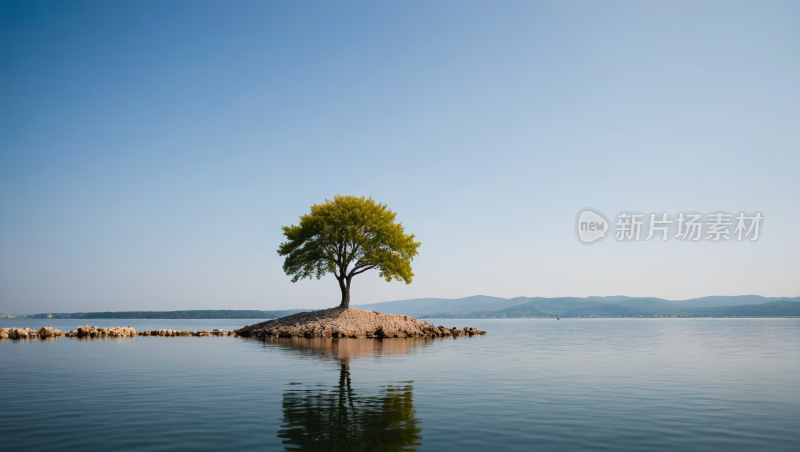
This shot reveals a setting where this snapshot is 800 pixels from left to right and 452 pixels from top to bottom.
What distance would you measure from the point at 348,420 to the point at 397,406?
98.2 inches

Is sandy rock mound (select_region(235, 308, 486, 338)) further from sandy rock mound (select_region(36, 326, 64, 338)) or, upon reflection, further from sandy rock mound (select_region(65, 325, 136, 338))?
sandy rock mound (select_region(36, 326, 64, 338))

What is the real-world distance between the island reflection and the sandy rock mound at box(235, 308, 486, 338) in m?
38.3

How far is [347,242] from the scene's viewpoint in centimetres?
6178

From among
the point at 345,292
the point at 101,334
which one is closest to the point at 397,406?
the point at 345,292

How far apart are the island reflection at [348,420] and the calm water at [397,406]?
45 millimetres

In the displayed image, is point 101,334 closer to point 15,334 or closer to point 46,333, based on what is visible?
point 46,333

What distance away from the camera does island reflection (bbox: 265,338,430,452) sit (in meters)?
10.1

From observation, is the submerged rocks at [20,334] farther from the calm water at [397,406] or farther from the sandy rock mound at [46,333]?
the calm water at [397,406]

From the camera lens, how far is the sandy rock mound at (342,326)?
5575 cm

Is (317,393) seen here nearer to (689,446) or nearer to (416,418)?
(416,418)

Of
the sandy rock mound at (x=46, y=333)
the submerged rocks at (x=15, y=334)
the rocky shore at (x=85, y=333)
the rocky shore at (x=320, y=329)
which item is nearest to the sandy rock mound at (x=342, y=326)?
the rocky shore at (x=320, y=329)

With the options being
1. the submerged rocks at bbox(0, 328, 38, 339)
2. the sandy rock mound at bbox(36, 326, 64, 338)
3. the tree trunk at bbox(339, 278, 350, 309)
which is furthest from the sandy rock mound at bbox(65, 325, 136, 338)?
the tree trunk at bbox(339, 278, 350, 309)

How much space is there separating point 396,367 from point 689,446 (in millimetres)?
16330

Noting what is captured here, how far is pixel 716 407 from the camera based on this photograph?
14.8 metres
